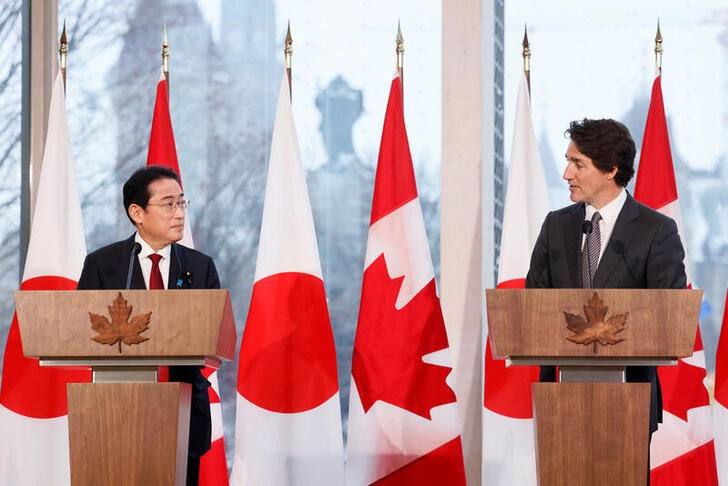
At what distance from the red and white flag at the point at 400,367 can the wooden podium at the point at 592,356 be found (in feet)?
4.47

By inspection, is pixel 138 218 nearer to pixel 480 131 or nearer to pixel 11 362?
pixel 11 362

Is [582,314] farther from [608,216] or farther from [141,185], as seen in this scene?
[141,185]

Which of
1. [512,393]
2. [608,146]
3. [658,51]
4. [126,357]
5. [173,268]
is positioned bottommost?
[512,393]

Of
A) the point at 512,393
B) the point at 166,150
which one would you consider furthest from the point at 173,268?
the point at 512,393

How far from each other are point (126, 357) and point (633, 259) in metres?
1.50

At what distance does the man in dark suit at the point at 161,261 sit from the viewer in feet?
11.1

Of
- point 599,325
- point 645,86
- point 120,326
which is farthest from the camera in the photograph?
point 645,86

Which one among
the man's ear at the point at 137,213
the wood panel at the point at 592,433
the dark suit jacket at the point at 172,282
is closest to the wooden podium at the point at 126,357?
the dark suit jacket at the point at 172,282

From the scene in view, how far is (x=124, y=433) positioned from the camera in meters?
2.90

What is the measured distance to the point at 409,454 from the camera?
13.6ft

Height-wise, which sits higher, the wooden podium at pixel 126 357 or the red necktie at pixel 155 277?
the red necktie at pixel 155 277

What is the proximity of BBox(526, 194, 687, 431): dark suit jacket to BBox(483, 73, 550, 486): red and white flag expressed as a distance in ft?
2.76

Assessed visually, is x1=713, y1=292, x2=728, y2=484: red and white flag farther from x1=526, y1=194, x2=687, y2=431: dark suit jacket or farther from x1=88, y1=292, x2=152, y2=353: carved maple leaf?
x1=88, y1=292, x2=152, y2=353: carved maple leaf

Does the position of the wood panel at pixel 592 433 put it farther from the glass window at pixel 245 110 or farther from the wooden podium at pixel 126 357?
the glass window at pixel 245 110
